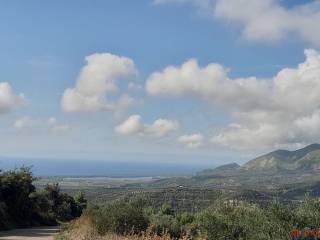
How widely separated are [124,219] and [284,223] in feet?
23.6

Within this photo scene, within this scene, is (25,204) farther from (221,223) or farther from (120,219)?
(221,223)

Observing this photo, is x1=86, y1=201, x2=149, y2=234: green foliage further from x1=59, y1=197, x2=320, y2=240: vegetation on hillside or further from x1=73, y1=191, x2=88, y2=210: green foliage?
x1=73, y1=191, x2=88, y2=210: green foliage

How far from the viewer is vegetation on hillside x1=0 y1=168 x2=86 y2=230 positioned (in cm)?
3275

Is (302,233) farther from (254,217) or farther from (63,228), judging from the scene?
(63,228)

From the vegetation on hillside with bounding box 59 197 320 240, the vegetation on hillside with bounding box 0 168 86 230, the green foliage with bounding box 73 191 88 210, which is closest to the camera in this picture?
the vegetation on hillside with bounding box 59 197 320 240

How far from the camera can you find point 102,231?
18781 millimetres

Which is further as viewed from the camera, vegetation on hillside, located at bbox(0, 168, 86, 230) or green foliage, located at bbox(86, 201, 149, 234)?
vegetation on hillside, located at bbox(0, 168, 86, 230)

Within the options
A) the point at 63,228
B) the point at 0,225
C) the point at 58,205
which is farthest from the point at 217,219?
the point at 58,205

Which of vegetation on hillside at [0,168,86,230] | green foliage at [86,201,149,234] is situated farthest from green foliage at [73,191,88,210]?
green foliage at [86,201,149,234]

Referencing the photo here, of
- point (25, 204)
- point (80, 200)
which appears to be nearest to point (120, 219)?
point (25, 204)

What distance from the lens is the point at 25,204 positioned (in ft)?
116

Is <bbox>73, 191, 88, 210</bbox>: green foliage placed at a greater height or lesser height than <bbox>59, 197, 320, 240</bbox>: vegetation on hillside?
greater

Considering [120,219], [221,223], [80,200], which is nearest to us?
[221,223]

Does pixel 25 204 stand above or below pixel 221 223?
above
